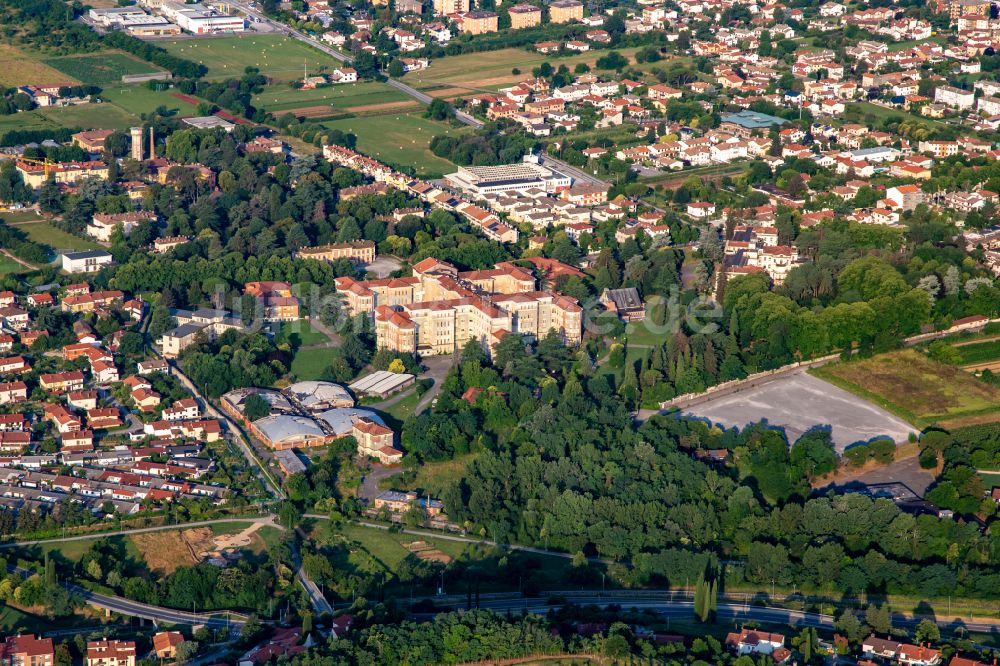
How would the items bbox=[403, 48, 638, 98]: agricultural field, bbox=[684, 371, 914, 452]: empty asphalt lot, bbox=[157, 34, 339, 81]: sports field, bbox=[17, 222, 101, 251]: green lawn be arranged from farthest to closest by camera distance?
bbox=[157, 34, 339, 81]: sports field < bbox=[403, 48, 638, 98]: agricultural field < bbox=[17, 222, 101, 251]: green lawn < bbox=[684, 371, 914, 452]: empty asphalt lot

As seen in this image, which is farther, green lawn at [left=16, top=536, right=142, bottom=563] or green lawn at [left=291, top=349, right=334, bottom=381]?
green lawn at [left=291, top=349, right=334, bottom=381]

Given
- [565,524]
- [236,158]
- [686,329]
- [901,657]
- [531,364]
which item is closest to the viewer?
[901,657]

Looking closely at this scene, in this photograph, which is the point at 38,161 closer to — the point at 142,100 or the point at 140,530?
the point at 142,100

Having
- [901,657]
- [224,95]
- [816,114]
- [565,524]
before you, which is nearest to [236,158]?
[224,95]

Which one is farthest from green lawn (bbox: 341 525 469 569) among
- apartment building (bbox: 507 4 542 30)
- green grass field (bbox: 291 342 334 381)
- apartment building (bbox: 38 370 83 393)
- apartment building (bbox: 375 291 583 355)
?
apartment building (bbox: 507 4 542 30)

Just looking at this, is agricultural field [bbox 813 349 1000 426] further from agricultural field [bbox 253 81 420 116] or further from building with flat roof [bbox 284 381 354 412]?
agricultural field [bbox 253 81 420 116]

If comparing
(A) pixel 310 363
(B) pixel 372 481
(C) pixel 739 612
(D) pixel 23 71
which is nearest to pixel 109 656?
(B) pixel 372 481

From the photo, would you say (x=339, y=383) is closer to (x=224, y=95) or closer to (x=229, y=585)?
(x=229, y=585)
